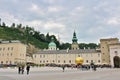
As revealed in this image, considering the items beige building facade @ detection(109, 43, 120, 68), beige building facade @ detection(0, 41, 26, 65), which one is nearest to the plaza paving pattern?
beige building facade @ detection(109, 43, 120, 68)

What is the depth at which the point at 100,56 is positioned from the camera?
137 metres

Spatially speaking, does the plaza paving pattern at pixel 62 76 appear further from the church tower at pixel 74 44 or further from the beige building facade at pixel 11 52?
the church tower at pixel 74 44

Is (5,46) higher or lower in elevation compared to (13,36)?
lower

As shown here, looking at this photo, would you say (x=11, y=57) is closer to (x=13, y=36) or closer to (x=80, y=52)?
(x=80, y=52)

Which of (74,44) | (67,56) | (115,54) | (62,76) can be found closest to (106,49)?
(115,54)

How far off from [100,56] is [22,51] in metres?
45.1

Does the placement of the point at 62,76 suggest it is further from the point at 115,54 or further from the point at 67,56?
the point at 67,56

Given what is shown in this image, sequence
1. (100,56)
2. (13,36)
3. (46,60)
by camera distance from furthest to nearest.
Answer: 1. (13,36)
2. (46,60)
3. (100,56)

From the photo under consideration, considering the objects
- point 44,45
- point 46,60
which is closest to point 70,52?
point 46,60

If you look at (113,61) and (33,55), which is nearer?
(113,61)

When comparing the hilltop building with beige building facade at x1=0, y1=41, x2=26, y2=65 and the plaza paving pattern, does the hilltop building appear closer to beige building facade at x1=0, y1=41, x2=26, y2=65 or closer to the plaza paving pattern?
beige building facade at x1=0, y1=41, x2=26, y2=65

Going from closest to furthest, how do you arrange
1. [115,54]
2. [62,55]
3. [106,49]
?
1. [115,54]
2. [106,49]
3. [62,55]

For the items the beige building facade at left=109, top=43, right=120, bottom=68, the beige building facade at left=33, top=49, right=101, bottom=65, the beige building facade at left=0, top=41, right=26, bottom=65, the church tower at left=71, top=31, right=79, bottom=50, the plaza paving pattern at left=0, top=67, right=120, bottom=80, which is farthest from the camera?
the church tower at left=71, top=31, right=79, bottom=50

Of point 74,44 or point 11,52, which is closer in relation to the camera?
point 11,52
